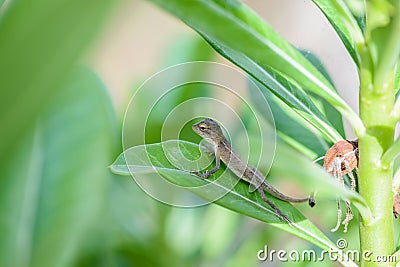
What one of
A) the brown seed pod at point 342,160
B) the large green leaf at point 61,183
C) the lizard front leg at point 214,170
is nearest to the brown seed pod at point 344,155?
the brown seed pod at point 342,160

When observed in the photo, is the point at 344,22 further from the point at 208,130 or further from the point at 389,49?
the point at 208,130

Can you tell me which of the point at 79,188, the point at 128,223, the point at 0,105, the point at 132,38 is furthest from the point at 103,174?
the point at 132,38

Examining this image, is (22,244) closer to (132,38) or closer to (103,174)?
(103,174)

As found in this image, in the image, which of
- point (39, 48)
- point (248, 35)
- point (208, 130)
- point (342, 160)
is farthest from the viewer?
point (208, 130)

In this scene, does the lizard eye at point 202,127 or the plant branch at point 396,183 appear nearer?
the plant branch at point 396,183

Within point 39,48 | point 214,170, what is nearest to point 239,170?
point 214,170

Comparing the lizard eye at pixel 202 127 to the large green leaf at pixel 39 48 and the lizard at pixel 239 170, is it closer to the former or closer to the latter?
the lizard at pixel 239 170
